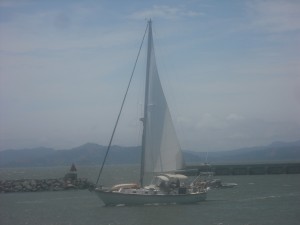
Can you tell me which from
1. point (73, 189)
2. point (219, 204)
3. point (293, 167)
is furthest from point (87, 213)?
point (293, 167)

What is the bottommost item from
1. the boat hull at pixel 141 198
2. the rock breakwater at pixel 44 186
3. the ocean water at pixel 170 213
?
the ocean water at pixel 170 213

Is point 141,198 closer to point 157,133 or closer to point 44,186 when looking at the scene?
point 157,133

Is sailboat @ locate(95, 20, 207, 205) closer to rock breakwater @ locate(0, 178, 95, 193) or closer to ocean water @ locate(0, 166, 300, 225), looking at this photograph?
ocean water @ locate(0, 166, 300, 225)

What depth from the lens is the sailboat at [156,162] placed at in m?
46.0

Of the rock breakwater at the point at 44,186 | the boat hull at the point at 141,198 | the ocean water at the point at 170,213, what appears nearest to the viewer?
the ocean water at the point at 170,213

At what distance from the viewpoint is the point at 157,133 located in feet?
158

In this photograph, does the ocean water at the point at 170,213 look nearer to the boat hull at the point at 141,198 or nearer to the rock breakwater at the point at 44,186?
the boat hull at the point at 141,198

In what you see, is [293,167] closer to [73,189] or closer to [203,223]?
[73,189]

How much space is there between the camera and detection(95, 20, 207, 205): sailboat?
46.0 meters

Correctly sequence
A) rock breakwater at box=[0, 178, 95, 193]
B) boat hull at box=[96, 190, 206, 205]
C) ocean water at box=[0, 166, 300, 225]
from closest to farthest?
ocean water at box=[0, 166, 300, 225]
boat hull at box=[96, 190, 206, 205]
rock breakwater at box=[0, 178, 95, 193]

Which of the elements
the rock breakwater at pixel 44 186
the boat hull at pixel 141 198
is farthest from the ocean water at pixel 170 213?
the rock breakwater at pixel 44 186

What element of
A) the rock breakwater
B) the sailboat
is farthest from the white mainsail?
the rock breakwater

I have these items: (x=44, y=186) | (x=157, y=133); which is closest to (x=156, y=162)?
(x=157, y=133)

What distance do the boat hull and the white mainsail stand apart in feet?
7.73
